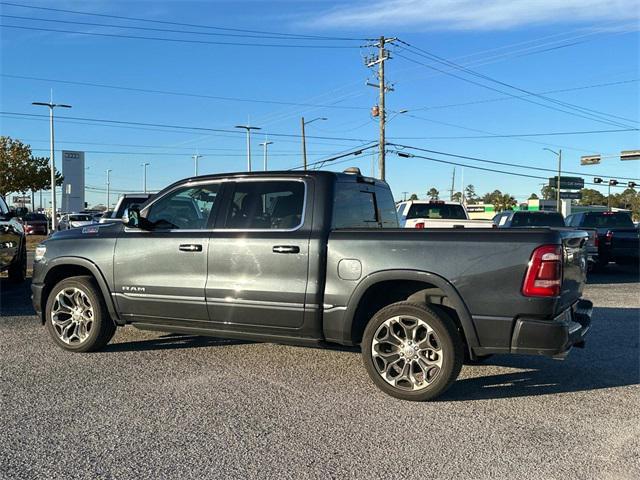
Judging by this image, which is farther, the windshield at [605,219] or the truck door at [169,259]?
the windshield at [605,219]

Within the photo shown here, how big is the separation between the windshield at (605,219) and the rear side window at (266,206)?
14.1m

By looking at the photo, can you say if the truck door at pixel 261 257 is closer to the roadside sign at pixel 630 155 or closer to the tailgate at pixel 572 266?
the tailgate at pixel 572 266

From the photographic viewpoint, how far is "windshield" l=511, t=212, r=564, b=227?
15836 mm

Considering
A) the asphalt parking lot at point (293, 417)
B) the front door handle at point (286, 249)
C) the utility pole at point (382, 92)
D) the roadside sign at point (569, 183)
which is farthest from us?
the roadside sign at point (569, 183)

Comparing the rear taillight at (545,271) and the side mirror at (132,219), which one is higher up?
the side mirror at (132,219)

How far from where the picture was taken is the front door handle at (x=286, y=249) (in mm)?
5277

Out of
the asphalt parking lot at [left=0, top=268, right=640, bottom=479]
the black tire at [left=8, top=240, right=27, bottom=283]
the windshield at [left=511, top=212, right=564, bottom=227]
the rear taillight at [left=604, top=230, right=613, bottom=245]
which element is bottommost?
the asphalt parking lot at [left=0, top=268, right=640, bottom=479]

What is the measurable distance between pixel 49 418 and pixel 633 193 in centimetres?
14563

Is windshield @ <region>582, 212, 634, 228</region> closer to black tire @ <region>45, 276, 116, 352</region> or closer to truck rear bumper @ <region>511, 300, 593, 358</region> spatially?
truck rear bumper @ <region>511, 300, 593, 358</region>

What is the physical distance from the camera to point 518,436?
13.6 feet

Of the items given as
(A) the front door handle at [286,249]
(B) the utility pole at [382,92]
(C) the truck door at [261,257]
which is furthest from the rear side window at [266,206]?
(B) the utility pole at [382,92]

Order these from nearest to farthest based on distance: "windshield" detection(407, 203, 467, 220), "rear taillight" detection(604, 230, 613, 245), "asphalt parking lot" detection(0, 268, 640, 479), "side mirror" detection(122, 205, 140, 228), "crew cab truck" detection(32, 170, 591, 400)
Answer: "asphalt parking lot" detection(0, 268, 640, 479) < "crew cab truck" detection(32, 170, 591, 400) < "side mirror" detection(122, 205, 140, 228) < "windshield" detection(407, 203, 467, 220) < "rear taillight" detection(604, 230, 613, 245)

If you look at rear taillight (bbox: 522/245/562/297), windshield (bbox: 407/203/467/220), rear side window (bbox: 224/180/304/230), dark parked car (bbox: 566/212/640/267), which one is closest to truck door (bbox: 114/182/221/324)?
rear side window (bbox: 224/180/304/230)

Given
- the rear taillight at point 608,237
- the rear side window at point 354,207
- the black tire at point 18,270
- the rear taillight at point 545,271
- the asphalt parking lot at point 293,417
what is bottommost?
the asphalt parking lot at point 293,417
